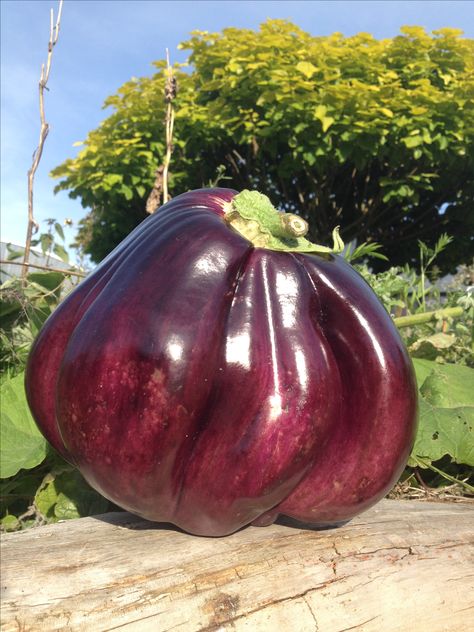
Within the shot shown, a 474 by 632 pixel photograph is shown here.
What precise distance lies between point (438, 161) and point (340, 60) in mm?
1492

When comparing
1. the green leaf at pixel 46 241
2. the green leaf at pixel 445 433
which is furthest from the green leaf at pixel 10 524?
the green leaf at pixel 46 241

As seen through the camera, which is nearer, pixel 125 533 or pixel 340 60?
pixel 125 533

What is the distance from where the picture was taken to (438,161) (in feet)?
22.0

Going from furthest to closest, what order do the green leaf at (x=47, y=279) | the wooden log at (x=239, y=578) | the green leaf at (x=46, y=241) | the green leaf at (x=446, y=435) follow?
the green leaf at (x=46, y=241) < the green leaf at (x=47, y=279) < the green leaf at (x=446, y=435) < the wooden log at (x=239, y=578)

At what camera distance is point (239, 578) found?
2.81 feet

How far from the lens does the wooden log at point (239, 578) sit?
753 mm

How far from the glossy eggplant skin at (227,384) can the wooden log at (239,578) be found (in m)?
0.05

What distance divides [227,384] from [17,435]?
732mm

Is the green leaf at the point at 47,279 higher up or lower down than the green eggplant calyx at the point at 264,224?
lower down

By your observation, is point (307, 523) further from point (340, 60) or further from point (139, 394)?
point (340, 60)

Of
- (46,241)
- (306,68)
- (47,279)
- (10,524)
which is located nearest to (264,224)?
(10,524)

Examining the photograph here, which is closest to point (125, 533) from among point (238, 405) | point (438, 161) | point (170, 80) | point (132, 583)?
point (132, 583)

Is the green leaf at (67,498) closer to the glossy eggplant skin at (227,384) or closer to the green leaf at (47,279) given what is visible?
the glossy eggplant skin at (227,384)

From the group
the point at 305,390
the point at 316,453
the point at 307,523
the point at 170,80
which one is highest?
the point at 170,80
